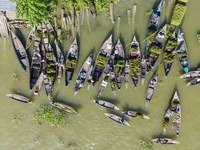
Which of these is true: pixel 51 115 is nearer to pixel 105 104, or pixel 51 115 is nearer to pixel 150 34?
pixel 105 104

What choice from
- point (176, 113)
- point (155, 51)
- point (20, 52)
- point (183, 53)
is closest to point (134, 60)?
point (155, 51)

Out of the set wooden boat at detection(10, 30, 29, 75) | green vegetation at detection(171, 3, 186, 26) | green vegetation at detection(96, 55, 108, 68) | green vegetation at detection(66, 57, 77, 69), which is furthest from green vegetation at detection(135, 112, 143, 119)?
wooden boat at detection(10, 30, 29, 75)

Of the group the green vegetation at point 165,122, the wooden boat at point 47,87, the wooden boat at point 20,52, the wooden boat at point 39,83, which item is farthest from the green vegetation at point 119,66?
the wooden boat at point 20,52

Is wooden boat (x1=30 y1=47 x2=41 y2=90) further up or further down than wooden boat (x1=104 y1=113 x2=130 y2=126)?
further up

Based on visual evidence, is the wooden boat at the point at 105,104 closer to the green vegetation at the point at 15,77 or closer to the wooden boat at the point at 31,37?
the green vegetation at the point at 15,77

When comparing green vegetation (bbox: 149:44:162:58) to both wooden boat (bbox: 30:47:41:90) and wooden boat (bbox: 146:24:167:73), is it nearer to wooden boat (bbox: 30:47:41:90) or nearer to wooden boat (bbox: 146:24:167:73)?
wooden boat (bbox: 146:24:167:73)
